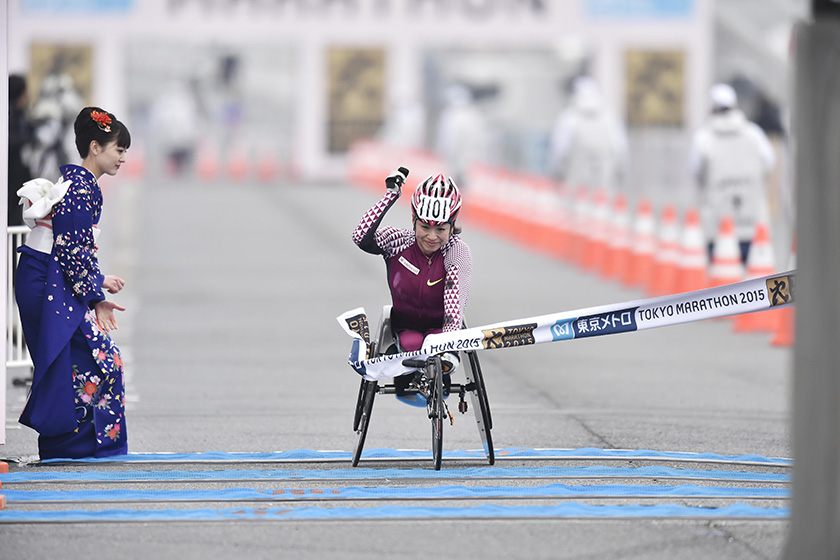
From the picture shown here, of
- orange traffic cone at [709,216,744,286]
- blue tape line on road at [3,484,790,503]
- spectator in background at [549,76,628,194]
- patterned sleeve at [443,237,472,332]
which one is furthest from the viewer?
spectator in background at [549,76,628,194]

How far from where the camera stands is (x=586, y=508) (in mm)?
7211

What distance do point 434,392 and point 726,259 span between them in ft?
29.1

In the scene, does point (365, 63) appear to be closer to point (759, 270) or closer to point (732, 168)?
point (732, 168)

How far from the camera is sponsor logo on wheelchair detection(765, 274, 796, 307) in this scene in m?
7.69

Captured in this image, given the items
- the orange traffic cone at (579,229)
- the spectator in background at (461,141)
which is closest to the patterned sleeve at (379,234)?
→ the orange traffic cone at (579,229)

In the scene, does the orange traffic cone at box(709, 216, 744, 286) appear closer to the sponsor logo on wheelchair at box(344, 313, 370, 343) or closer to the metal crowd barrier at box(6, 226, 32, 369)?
the metal crowd barrier at box(6, 226, 32, 369)

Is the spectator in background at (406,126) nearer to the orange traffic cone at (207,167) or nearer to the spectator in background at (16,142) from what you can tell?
the orange traffic cone at (207,167)

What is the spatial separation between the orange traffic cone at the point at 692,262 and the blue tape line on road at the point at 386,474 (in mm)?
9119

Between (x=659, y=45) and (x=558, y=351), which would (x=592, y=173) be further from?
(x=659, y=45)

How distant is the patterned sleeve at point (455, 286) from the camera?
811 cm

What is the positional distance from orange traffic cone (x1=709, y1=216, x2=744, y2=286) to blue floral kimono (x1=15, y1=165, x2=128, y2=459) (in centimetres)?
901

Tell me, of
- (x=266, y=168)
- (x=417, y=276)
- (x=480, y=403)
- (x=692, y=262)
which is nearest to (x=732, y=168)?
(x=692, y=262)

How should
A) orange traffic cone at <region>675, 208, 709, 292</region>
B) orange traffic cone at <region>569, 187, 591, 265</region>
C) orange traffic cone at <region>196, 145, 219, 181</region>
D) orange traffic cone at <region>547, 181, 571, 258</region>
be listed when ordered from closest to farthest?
orange traffic cone at <region>675, 208, 709, 292</region>, orange traffic cone at <region>569, 187, 591, 265</region>, orange traffic cone at <region>547, 181, 571, 258</region>, orange traffic cone at <region>196, 145, 219, 181</region>

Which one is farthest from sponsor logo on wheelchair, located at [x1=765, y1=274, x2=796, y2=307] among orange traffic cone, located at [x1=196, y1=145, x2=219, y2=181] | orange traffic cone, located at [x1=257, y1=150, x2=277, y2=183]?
orange traffic cone, located at [x1=257, y1=150, x2=277, y2=183]
